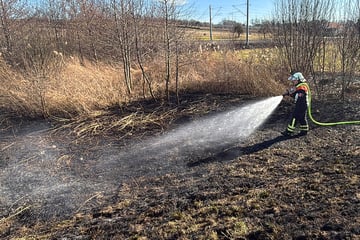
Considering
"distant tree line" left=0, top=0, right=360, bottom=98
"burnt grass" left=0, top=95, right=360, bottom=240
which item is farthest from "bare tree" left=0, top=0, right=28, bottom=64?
"burnt grass" left=0, top=95, right=360, bottom=240

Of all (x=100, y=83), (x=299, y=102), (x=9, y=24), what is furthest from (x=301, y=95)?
(x=9, y=24)

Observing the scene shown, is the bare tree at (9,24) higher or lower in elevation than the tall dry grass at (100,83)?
higher

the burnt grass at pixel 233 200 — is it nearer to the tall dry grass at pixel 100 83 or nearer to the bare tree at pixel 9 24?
the tall dry grass at pixel 100 83

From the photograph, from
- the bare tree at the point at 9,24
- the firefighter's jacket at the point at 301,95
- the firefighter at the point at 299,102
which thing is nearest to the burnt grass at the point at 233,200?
the firefighter at the point at 299,102

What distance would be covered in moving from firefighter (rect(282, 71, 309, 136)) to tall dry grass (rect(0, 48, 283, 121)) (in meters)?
2.35

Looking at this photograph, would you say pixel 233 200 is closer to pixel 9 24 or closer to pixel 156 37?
pixel 156 37

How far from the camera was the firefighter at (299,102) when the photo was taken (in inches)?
198

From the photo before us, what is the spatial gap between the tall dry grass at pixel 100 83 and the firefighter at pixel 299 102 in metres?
2.35

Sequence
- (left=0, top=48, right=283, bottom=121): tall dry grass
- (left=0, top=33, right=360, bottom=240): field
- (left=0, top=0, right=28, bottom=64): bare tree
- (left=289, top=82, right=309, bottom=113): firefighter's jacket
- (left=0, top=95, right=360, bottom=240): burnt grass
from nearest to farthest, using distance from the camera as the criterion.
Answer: (left=0, top=95, right=360, bottom=240): burnt grass → (left=0, top=33, right=360, bottom=240): field → (left=289, top=82, right=309, bottom=113): firefighter's jacket → (left=0, top=48, right=283, bottom=121): tall dry grass → (left=0, top=0, right=28, bottom=64): bare tree

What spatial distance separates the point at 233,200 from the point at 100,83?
557cm

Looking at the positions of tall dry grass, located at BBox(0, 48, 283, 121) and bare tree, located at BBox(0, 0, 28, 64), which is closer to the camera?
tall dry grass, located at BBox(0, 48, 283, 121)

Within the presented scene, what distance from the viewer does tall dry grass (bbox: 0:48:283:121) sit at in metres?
6.61

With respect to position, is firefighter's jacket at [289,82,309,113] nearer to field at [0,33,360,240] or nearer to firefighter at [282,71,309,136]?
firefighter at [282,71,309,136]

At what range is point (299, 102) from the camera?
16.9ft
